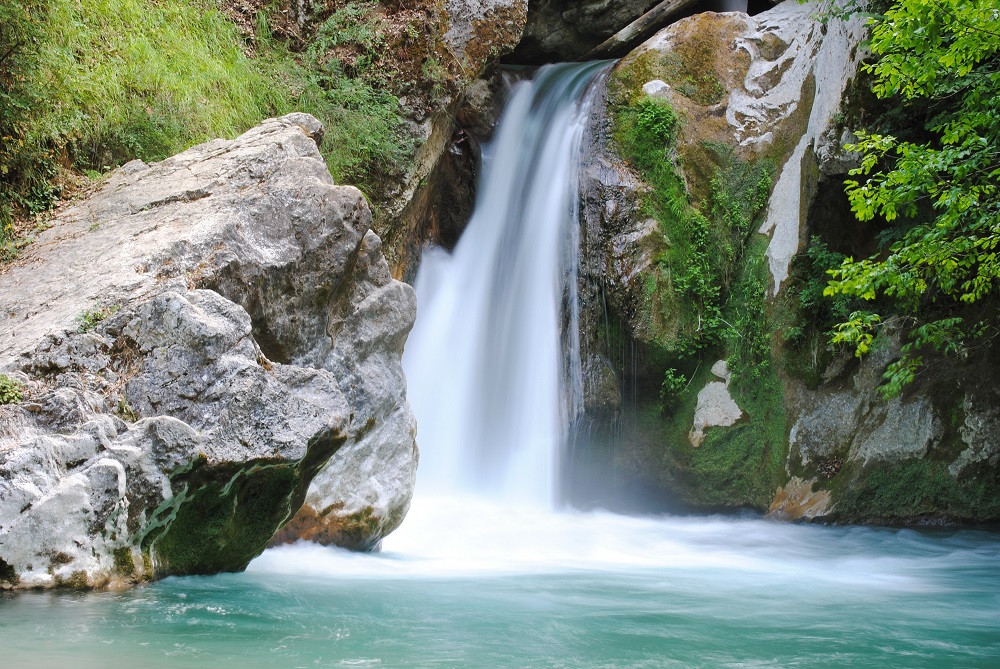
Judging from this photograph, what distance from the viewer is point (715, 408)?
9047 mm

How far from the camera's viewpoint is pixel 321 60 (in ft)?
30.2

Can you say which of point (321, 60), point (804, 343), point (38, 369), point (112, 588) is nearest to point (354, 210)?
point (38, 369)

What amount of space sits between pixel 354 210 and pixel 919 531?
6.77 meters

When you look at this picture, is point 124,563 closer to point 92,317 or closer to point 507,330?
point 92,317

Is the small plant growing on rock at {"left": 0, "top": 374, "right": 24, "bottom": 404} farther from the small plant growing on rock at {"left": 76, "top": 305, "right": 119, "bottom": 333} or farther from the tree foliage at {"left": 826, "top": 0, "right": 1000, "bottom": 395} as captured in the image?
the tree foliage at {"left": 826, "top": 0, "right": 1000, "bottom": 395}

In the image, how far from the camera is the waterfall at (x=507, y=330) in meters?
9.02

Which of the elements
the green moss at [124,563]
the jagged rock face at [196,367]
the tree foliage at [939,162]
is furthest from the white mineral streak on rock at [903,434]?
the green moss at [124,563]

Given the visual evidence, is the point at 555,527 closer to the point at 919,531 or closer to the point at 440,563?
the point at 440,563

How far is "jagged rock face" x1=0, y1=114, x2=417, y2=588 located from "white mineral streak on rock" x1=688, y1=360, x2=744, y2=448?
427 centimetres

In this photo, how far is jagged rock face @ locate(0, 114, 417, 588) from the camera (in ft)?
12.0

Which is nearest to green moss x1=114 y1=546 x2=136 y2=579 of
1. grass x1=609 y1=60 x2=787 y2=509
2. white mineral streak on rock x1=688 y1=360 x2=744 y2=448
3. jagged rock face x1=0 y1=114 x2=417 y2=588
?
jagged rock face x1=0 y1=114 x2=417 y2=588

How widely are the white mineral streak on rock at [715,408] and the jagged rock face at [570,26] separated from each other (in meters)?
6.30

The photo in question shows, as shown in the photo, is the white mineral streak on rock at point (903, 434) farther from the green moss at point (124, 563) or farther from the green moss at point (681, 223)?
the green moss at point (124, 563)

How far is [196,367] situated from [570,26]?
33.9 feet
